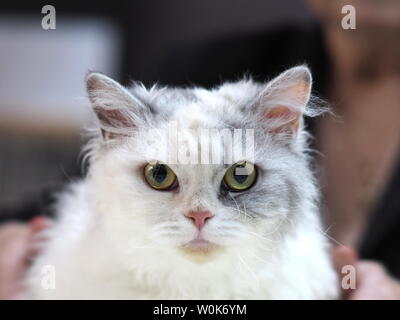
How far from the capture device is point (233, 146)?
0.53 m

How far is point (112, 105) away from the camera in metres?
0.59

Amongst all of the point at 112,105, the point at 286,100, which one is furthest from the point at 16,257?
the point at 286,100

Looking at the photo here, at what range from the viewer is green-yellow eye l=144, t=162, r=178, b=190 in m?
0.54

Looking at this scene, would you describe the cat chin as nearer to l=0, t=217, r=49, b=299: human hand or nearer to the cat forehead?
the cat forehead

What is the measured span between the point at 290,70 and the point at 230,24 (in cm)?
92

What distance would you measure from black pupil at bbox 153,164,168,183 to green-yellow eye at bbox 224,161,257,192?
2.6 inches

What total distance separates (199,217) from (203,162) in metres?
0.06

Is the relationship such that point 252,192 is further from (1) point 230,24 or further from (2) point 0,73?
(1) point 230,24

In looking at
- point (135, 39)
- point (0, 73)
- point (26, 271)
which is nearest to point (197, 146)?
point (26, 271)

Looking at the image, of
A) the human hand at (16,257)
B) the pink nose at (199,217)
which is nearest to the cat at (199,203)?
the pink nose at (199,217)

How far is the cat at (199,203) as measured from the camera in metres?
0.54

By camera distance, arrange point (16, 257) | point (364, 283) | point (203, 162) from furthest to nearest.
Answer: point (16, 257) < point (364, 283) < point (203, 162)

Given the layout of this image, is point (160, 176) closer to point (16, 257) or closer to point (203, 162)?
point (203, 162)

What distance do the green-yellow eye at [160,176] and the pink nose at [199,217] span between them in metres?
0.04
